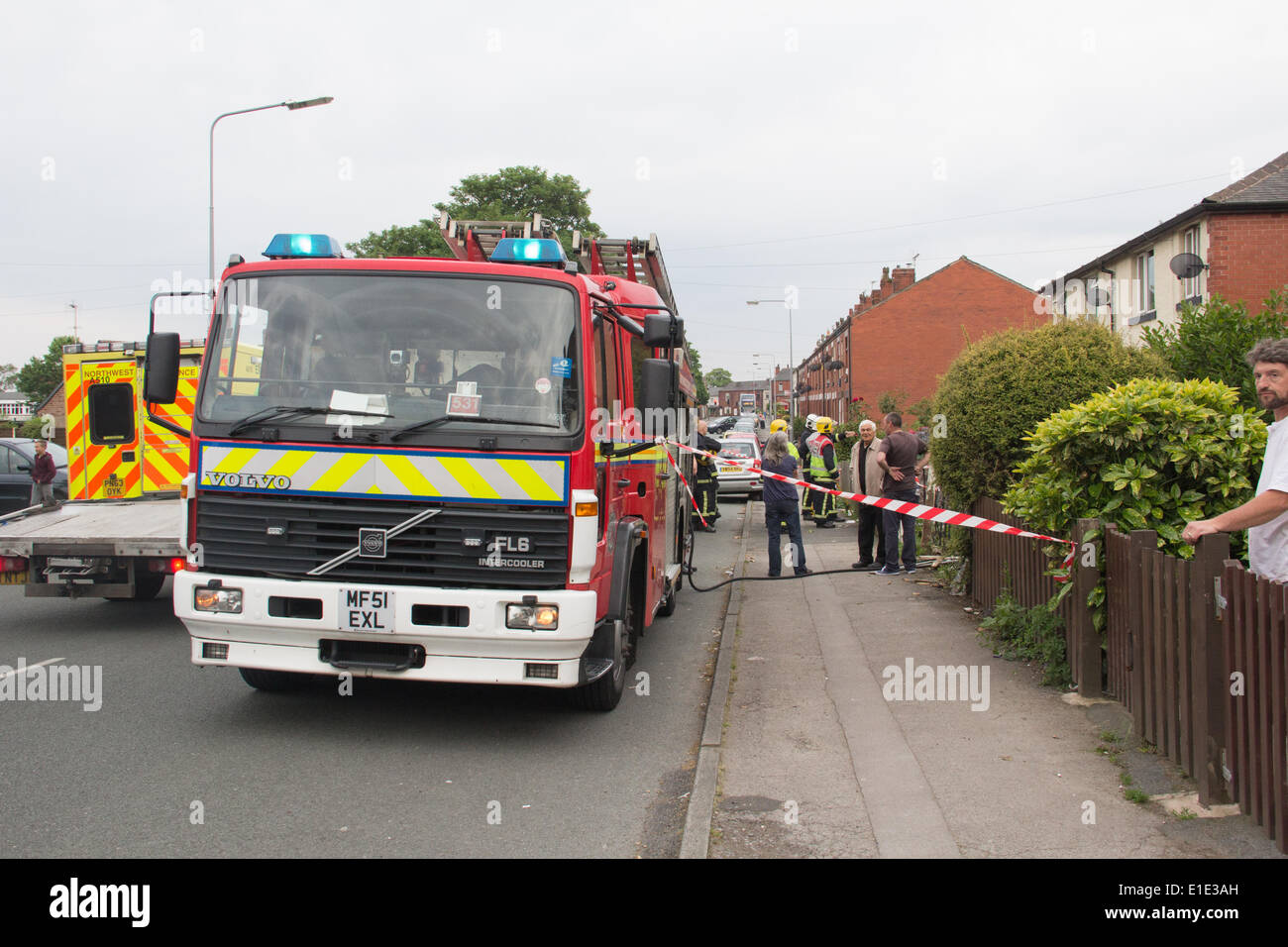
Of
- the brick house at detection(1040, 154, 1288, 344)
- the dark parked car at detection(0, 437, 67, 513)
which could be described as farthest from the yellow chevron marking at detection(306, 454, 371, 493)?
the brick house at detection(1040, 154, 1288, 344)

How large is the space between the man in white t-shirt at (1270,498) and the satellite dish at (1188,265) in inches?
773

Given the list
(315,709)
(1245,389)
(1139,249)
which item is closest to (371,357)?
(315,709)

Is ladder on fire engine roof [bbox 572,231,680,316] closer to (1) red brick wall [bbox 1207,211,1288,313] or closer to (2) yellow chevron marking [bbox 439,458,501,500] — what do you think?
(2) yellow chevron marking [bbox 439,458,501,500]

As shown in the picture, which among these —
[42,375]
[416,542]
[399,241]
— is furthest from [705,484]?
[42,375]

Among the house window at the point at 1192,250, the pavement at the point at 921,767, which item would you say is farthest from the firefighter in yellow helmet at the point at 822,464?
the house window at the point at 1192,250

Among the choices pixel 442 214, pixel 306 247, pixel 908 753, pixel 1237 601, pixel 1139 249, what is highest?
pixel 1139 249

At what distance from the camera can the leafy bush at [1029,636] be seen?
21.8ft

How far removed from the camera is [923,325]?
53031 mm

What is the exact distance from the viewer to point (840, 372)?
61531mm

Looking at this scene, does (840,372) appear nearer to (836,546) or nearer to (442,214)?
(836,546)

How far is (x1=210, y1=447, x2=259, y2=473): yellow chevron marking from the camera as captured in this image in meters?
5.46

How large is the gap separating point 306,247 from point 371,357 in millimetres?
852

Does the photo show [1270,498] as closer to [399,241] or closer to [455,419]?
[455,419]

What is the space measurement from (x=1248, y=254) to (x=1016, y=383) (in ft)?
54.8
